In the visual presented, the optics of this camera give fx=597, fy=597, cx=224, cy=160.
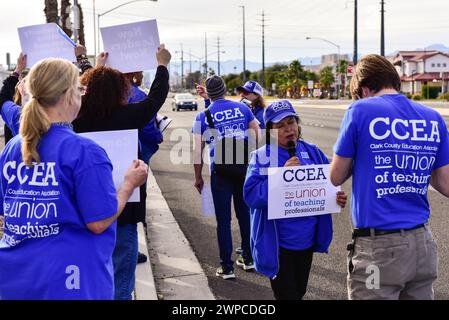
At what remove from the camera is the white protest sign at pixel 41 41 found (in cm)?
464

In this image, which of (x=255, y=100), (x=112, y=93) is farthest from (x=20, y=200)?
(x=255, y=100)

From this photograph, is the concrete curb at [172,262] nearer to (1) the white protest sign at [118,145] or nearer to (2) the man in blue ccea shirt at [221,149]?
(2) the man in blue ccea shirt at [221,149]

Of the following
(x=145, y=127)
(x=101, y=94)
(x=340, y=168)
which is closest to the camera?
(x=340, y=168)

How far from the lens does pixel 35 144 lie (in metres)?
2.56

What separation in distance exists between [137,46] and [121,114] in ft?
2.44

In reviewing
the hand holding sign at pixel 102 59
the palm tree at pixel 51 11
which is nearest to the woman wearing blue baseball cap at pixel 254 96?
the hand holding sign at pixel 102 59

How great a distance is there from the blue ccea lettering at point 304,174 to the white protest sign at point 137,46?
1211mm

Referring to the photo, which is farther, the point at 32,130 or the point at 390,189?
the point at 390,189

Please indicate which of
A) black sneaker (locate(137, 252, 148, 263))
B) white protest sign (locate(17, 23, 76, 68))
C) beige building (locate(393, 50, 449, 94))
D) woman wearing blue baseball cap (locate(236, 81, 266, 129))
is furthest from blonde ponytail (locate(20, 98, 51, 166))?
beige building (locate(393, 50, 449, 94))

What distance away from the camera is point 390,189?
309 cm

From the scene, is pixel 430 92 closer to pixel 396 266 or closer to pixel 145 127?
pixel 145 127

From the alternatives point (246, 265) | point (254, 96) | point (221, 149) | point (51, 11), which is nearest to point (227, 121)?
point (221, 149)

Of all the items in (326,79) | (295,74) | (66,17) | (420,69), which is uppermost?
(66,17)

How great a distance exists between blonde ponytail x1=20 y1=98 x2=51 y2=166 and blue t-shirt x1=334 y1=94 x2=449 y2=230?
1.53 m
